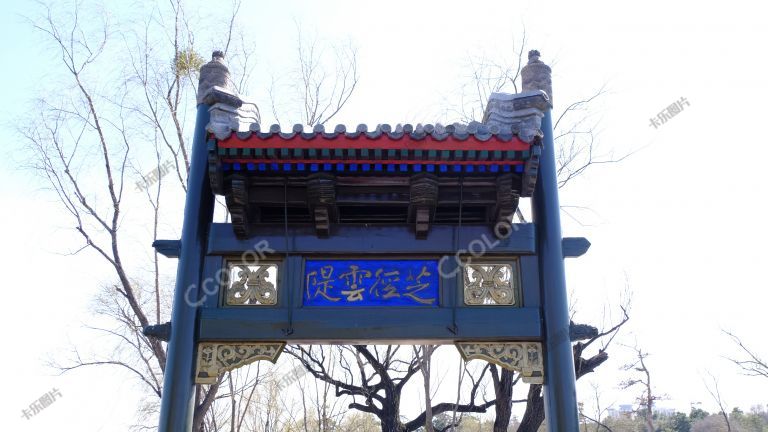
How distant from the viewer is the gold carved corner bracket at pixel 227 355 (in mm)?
4809

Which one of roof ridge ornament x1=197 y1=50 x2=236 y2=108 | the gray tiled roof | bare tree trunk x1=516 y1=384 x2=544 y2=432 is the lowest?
bare tree trunk x1=516 y1=384 x2=544 y2=432

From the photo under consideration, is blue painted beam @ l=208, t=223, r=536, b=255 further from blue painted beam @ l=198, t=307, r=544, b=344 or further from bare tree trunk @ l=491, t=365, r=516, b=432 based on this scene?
bare tree trunk @ l=491, t=365, r=516, b=432

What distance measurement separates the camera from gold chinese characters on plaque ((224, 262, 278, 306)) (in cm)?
505

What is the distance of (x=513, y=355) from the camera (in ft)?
15.8

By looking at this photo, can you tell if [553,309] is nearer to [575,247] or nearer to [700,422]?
[575,247]

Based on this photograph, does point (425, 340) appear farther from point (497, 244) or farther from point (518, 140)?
point (518, 140)

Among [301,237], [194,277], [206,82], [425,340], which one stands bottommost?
[425,340]

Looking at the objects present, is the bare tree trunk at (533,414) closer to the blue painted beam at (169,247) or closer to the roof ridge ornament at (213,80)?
the blue painted beam at (169,247)

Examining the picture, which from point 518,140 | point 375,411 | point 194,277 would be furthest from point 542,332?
point 375,411

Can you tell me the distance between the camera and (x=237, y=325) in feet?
16.1

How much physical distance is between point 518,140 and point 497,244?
921 mm

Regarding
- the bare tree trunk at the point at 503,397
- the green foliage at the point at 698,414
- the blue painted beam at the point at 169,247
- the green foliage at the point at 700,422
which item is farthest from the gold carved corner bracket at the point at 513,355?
the green foliage at the point at 698,414

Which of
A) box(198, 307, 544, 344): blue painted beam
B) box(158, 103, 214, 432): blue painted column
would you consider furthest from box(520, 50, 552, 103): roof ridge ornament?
box(158, 103, 214, 432): blue painted column

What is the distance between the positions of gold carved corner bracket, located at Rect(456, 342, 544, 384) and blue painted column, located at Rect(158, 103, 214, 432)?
2.15 m
